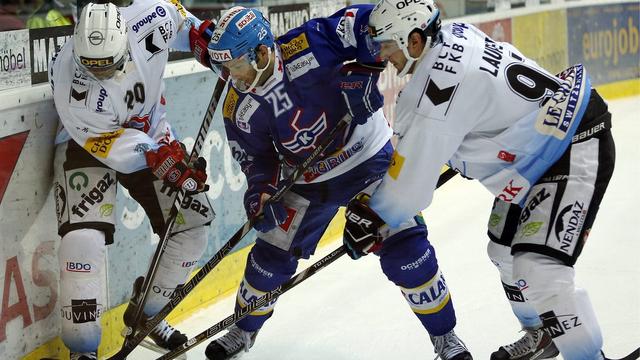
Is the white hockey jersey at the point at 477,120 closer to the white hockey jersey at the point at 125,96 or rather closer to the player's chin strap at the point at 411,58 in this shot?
the player's chin strap at the point at 411,58

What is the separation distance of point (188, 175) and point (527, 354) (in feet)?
3.95

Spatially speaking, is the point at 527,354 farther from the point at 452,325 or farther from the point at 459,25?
the point at 459,25

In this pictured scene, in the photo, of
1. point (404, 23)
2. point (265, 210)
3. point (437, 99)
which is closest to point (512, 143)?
point (437, 99)

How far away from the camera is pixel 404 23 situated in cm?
242

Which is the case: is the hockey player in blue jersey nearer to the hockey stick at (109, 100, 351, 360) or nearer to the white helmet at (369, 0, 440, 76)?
the hockey stick at (109, 100, 351, 360)

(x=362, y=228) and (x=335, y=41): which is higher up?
(x=335, y=41)

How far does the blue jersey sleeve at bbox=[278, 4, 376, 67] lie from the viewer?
2.91 m

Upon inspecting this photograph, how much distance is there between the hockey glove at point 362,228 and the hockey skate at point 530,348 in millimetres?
702

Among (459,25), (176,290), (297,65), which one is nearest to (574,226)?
(459,25)

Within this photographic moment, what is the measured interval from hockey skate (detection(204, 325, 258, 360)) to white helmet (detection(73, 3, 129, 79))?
3.31 ft

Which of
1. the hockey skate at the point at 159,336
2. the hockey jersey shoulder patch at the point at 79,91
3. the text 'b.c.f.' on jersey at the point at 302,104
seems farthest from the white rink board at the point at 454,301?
the hockey jersey shoulder patch at the point at 79,91

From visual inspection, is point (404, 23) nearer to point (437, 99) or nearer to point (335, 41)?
point (437, 99)

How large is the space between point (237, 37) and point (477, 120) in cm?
72

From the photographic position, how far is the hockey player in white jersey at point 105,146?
273 cm
